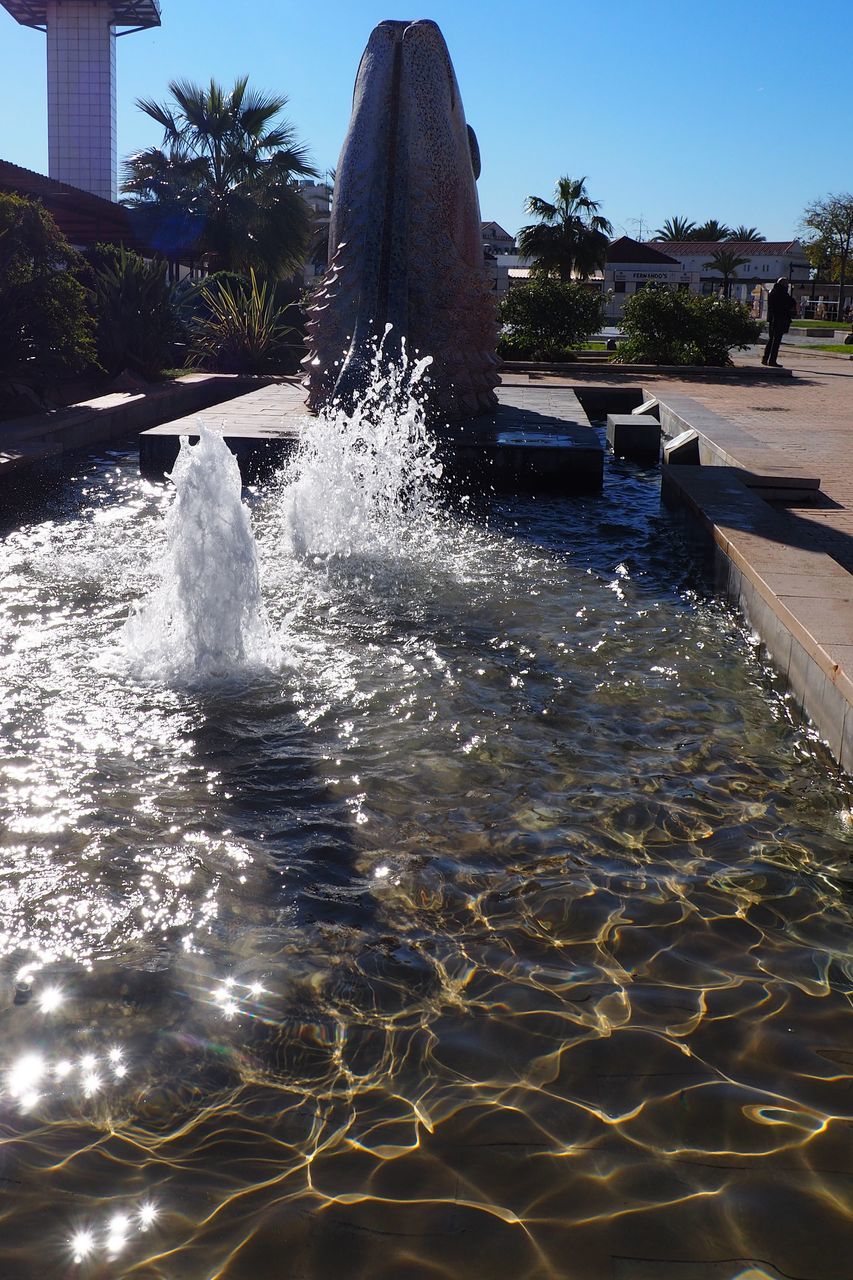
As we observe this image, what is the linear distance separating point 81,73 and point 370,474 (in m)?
67.5

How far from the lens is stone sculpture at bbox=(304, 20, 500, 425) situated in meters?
9.58

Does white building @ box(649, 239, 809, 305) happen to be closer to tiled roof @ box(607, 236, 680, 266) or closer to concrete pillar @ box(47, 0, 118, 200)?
tiled roof @ box(607, 236, 680, 266)

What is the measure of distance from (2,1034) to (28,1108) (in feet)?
0.77

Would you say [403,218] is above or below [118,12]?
below

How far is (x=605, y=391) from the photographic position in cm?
1535

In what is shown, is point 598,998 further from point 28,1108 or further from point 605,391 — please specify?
point 605,391

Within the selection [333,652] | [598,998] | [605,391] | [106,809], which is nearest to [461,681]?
[333,652]

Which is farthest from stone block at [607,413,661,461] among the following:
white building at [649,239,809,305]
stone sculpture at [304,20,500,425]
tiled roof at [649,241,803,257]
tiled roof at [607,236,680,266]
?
tiled roof at [649,241,803,257]

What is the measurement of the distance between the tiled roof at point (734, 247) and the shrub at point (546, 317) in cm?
5710

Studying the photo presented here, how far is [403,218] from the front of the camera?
9594 mm

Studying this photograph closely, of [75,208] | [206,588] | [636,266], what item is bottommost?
[206,588]

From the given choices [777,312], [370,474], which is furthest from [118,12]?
[370,474]

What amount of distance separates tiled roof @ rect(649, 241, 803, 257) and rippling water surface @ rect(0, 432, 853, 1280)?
Answer: 7566cm

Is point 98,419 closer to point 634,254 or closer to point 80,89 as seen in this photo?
point 634,254
